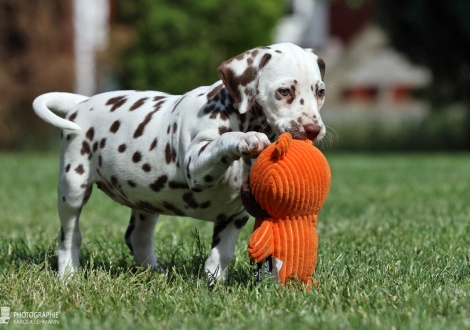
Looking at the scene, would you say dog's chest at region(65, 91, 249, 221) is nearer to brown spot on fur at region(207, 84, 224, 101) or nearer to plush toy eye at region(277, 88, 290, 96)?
brown spot on fur at region(207, 84, 224, 101)

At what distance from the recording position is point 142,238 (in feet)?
15.2

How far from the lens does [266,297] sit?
335cm

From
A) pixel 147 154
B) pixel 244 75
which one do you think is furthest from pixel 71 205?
pixel 244 75

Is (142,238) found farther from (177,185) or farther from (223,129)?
(223,129)

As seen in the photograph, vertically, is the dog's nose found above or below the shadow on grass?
above

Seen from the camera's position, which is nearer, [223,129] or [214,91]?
[223,129]

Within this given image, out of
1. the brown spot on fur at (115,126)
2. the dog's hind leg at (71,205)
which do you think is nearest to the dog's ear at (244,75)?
the brown spot on fur at (115,126)

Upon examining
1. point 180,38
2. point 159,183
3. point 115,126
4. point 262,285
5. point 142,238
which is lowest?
point 180,38

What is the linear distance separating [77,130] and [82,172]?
0.27 m

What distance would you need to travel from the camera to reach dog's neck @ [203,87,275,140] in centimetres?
372

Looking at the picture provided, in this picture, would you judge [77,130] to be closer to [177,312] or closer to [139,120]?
[139,120]

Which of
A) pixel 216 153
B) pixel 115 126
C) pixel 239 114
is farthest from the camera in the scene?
pixel 115 126

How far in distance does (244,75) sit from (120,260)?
1742mm

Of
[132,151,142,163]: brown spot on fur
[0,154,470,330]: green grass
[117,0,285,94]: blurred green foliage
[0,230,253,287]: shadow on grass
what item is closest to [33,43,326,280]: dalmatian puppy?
[132,151,142,163]: brown spot on fur
